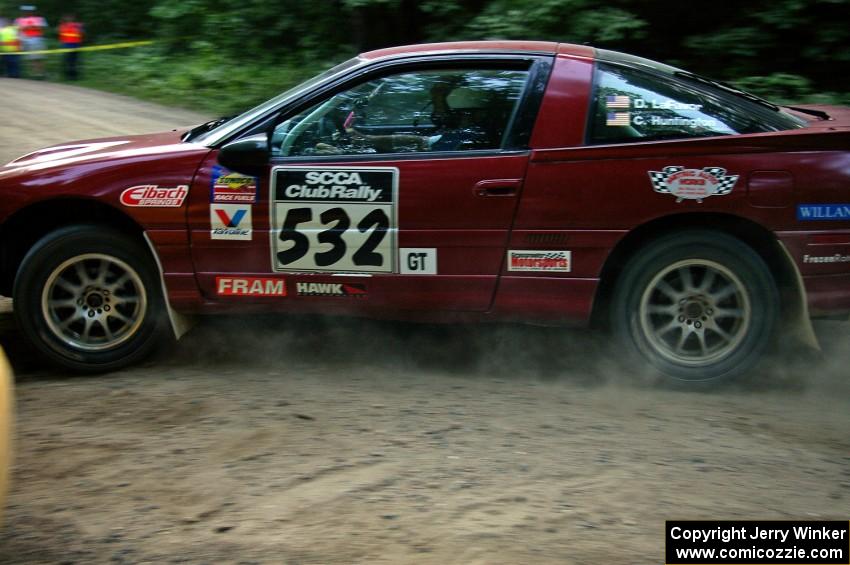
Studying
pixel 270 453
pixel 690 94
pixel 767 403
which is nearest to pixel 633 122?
pixel 690 94

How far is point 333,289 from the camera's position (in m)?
4.75

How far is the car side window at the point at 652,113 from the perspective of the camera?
180 inches

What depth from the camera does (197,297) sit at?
482 cm

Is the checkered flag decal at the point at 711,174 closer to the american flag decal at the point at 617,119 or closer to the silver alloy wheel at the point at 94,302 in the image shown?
the american flag decal at the point at 617,119

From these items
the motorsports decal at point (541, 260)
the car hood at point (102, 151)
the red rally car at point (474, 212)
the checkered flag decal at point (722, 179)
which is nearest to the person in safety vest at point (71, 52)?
the car hood at point (102, 151)

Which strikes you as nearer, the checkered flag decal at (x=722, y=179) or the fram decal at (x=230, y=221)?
the checkered flag decal at (x=722, y=179)

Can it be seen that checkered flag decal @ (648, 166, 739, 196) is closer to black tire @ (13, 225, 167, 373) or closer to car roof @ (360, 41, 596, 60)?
car roof @ (360, 41, 596, 60)

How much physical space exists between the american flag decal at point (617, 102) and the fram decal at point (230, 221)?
187 centimetres

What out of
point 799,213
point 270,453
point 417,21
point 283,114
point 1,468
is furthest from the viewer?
point 417,21

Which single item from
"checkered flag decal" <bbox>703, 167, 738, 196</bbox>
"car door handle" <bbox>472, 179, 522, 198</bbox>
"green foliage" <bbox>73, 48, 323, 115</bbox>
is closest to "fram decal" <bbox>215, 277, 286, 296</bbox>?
"car door handle" <bbox>472, 179, 522, 198</bbox>

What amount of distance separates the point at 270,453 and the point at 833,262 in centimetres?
281

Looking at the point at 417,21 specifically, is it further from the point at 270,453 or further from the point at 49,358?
the point at 270,453

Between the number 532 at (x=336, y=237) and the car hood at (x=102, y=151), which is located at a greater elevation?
the car hood at (x=102, y=151)

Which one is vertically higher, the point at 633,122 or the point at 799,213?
the point at 633,122
